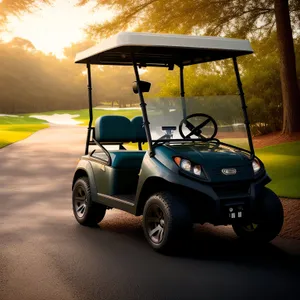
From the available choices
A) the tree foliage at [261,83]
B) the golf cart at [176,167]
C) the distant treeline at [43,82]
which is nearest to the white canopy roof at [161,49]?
the golf cart at [176,167]

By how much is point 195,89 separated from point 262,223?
17603 mm

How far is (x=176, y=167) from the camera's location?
5625 millimetres

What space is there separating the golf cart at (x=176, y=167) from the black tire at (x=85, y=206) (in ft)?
0.04

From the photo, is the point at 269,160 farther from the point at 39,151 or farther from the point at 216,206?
the point at 39,151

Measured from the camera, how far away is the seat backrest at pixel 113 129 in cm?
719

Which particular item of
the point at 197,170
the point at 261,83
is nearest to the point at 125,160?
the point at 197,170

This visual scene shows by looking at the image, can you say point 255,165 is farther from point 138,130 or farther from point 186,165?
point 138,130

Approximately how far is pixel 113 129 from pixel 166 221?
2.04 metres

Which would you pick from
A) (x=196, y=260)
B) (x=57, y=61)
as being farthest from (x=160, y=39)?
(x=57, y=61)

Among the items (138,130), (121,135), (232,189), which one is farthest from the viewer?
(138,130)

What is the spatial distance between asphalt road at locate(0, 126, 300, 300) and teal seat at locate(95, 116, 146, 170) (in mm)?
843

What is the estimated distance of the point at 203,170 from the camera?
221 inches

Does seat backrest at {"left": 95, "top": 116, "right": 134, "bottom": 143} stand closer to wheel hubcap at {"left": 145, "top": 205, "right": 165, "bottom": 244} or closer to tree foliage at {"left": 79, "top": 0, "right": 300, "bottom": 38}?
wheel hubcap at {"left": 145, "top": 205, "right": 165, "bottom": 244}

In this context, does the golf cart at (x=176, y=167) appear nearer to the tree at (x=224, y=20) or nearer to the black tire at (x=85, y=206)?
the black tire at (x=85, y=206)
